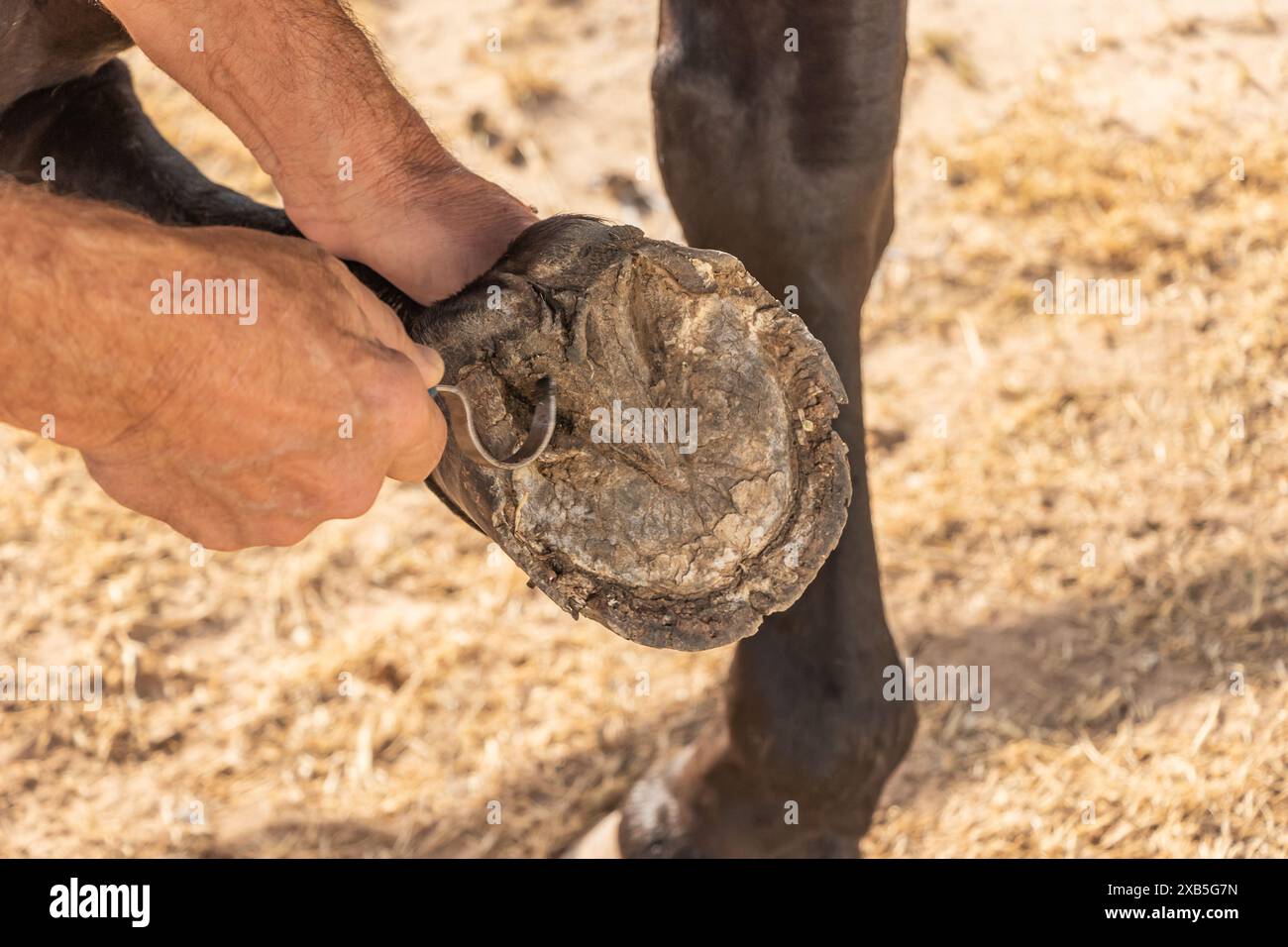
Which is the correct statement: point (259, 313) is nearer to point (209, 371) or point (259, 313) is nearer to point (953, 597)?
point (209, 371)

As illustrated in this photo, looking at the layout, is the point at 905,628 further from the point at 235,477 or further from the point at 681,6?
the point at 235,477

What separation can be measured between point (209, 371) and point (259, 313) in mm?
71

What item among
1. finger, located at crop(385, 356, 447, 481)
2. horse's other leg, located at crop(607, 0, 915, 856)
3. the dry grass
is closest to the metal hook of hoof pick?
finger, located at crop(385, 356, 447, 481)

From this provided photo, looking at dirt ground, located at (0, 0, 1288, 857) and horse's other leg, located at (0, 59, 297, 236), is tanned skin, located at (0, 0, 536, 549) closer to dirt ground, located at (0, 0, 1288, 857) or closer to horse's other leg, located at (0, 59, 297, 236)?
horse's other leg, located at (0, 59, 297, 236)

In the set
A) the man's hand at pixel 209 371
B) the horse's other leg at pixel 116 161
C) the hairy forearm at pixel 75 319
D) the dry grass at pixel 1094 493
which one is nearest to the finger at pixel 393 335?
the man's hand at pixel 209 371

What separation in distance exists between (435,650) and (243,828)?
413mm

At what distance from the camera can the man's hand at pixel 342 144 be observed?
1.45m

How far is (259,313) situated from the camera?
120 cm

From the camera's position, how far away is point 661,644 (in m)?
1.40

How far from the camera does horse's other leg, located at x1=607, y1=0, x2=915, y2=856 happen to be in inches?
63.3

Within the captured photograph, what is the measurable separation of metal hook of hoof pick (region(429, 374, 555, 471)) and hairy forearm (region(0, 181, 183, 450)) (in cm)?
28

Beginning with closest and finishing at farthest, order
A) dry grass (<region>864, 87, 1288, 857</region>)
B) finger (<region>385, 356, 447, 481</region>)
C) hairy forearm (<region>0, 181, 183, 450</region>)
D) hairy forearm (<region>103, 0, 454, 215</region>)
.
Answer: hairy forearm (<region>0, 181, 183, 450</region>), finger (<region>385, 356, 447, 481</region>), hairy forearm (<region>103, 0, 454, 215</region>), dry grass (<region>864, 87, 1288, 857</region>)

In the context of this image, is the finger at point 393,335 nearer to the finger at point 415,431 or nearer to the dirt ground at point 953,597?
the finger at point 415,431

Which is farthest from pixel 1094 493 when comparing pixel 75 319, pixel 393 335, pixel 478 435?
pixel 75 319
